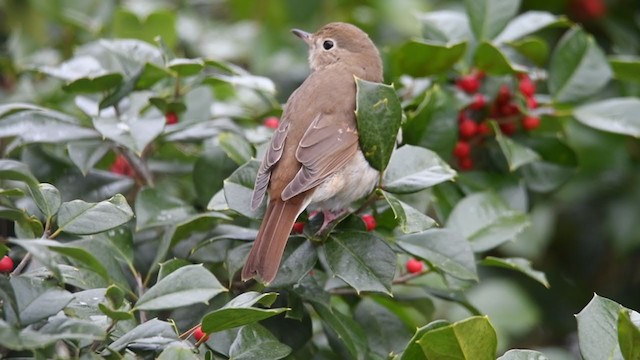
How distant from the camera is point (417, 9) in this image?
16.8 ft

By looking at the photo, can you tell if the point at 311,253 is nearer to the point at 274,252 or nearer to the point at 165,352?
the point at 274,252

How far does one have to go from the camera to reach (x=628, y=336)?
2119 mm

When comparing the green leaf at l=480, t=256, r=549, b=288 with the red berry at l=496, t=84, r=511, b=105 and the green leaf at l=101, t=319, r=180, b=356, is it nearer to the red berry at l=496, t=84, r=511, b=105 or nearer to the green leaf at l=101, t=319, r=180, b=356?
the red berry at l=496, t=84, r=511, b=105

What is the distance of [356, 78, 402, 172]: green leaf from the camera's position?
2.58 m

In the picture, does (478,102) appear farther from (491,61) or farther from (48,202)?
(48,202)

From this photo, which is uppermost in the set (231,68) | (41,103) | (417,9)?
(231,68)

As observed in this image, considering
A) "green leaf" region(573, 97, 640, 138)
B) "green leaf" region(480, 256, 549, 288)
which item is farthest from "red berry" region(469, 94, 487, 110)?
"green leaf" region(480, 256, 549, 288)

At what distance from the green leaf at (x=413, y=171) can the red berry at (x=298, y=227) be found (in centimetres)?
36

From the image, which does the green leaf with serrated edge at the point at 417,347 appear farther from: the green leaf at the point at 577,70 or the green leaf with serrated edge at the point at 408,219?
the green leaf at the point at 577,70

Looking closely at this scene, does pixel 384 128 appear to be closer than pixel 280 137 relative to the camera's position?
Yes

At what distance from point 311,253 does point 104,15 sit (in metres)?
2.63

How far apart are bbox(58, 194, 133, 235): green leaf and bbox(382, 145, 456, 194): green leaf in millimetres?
833

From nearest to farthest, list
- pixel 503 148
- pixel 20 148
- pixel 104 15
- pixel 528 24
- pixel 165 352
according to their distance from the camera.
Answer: pixel 165 352 → pixel 20 148 → pixel 503 148 → pixel 528 24 → pixel 104 15

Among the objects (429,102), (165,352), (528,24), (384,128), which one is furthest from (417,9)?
(165,352)
